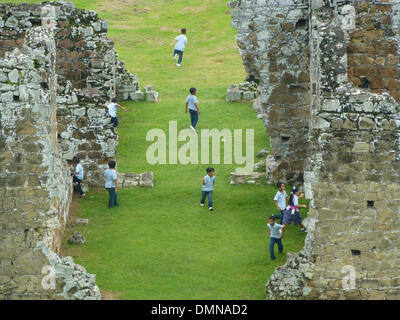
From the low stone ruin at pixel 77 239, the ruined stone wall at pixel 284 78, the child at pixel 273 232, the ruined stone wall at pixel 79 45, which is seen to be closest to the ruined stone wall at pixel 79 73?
the ruined stone wall at pixel 79 45

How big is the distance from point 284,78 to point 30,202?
8.72 meters

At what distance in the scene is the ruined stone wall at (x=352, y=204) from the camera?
67.2 ft

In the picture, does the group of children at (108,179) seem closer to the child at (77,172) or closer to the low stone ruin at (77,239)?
the child at (77,172)

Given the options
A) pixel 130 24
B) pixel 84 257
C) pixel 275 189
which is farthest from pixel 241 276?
pixel 130 24

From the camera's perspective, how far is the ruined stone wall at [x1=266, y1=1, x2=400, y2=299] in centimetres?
2048

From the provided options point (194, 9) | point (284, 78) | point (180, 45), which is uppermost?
point (194, 9)

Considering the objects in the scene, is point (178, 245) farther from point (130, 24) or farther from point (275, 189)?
point (130, 24)

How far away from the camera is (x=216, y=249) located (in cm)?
2402

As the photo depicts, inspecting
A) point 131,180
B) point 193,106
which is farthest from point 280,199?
point 193,106

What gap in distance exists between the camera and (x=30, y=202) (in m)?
20.6

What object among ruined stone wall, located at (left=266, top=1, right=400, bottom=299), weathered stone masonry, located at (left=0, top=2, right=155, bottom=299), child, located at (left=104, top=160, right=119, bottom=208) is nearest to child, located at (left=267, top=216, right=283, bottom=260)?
ruined stone wall, located at (left=266, top=1, right=400, bottom=299)

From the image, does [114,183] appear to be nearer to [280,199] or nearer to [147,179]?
[147,179]

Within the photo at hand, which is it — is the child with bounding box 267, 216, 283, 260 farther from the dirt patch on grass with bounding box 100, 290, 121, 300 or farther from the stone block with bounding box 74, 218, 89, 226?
the stone block with bounding box 74, 218, 89, 226

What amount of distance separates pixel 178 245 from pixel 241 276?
2.06m
